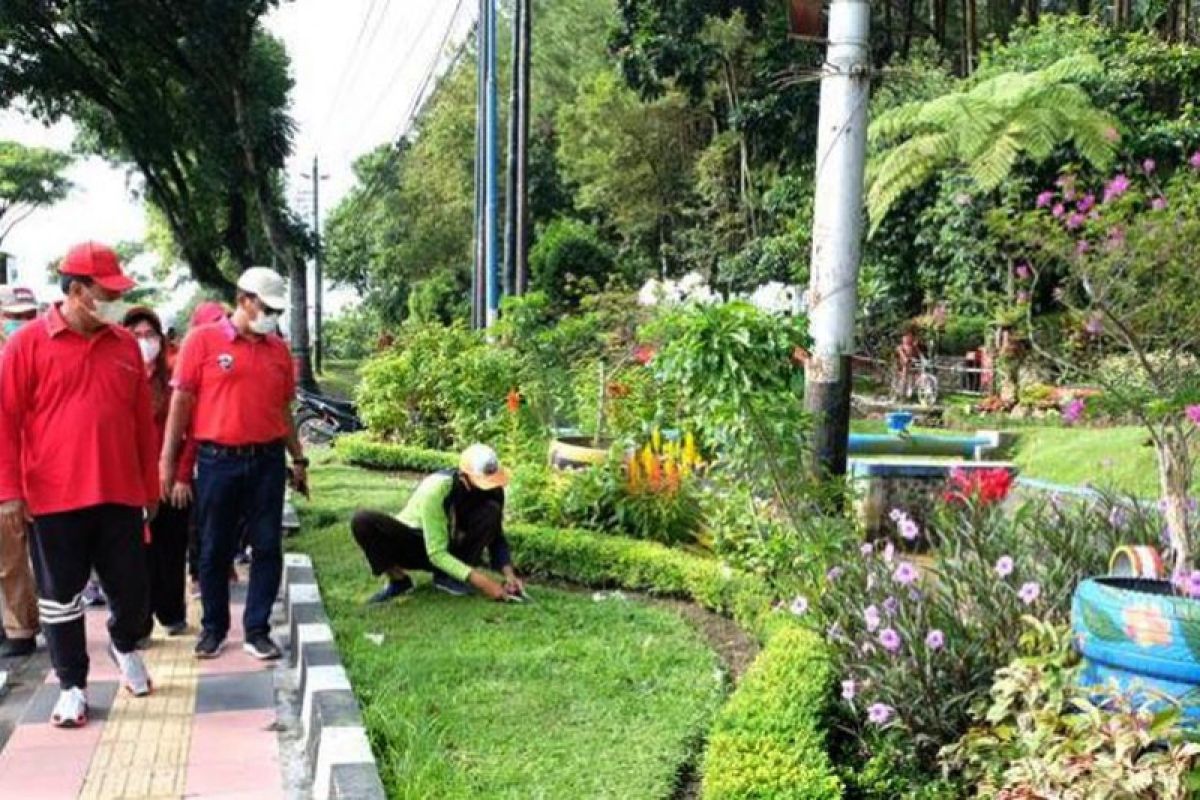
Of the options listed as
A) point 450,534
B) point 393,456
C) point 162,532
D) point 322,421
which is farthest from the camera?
point 322,421

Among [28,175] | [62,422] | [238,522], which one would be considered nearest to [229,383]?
[238,522]

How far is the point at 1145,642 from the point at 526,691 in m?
2.42

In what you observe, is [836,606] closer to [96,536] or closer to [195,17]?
[96,536]

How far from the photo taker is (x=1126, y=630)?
130 inches

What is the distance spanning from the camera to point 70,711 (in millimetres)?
4418

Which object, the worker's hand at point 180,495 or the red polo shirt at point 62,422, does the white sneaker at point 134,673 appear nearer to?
the red polo shirt at point 62,422

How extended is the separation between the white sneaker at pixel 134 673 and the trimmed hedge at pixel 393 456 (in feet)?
24.4

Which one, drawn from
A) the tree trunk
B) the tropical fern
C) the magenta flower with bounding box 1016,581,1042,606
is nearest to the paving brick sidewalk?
the magenta flower with bounding box 1016,581,1042,606

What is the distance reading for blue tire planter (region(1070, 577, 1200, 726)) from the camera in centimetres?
322

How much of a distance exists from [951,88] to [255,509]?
1497 cm

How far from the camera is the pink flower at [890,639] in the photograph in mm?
3871

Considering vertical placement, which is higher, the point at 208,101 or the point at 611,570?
the point at 208,101

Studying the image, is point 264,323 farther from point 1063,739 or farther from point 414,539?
point 1063,739

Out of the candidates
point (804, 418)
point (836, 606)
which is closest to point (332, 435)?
point (804, 418)
